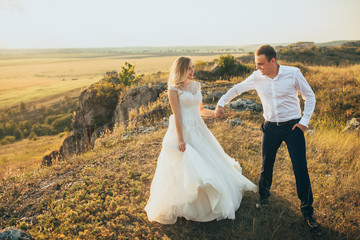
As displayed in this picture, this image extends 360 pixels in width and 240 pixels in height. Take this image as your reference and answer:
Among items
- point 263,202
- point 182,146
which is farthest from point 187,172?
point 263,202

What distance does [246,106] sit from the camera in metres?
9.99

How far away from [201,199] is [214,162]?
2.05 ft

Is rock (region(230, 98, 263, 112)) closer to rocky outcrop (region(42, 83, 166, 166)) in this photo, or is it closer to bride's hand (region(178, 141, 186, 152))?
rocky outcrop (region(42, 83, 166, 166))

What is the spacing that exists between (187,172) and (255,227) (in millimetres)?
1441

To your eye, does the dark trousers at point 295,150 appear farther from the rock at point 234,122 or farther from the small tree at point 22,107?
the small tree at point 22,107

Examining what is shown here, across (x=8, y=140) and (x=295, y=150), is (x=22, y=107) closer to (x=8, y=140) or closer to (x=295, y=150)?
(x=8, y=140)

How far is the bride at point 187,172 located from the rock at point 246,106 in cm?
658

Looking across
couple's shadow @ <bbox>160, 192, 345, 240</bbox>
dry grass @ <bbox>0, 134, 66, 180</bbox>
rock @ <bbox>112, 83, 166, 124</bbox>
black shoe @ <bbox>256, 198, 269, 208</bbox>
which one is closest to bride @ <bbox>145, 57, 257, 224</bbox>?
couple's shadow @ <bbox>160, 192, 345, 240</bbox>

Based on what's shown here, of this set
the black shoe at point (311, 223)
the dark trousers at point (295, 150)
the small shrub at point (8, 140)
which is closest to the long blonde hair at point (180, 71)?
the dark trousers at point (295, 150)

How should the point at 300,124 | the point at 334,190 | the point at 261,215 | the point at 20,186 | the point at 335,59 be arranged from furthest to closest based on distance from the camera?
1. the point at 335,59
2. the point at 20,186
3. the point at 334,190
4. the point at 261,215
5. the point at 300,124

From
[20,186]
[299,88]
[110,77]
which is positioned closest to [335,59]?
[110,77]

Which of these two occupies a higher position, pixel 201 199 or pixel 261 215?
pixel 201 199

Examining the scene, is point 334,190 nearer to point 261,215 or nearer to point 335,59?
point 261,215

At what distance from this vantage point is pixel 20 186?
539 cm
